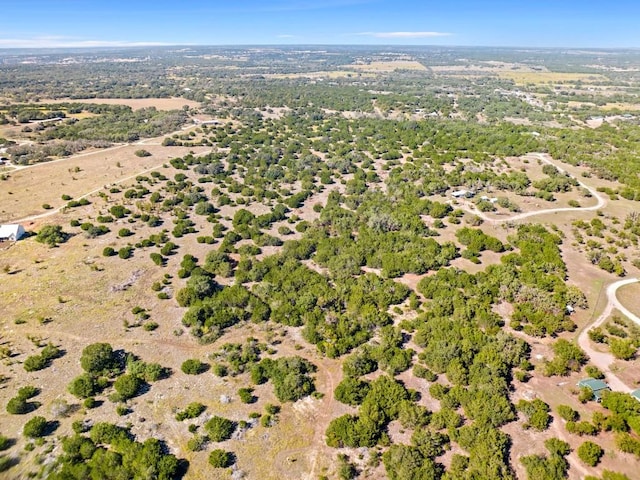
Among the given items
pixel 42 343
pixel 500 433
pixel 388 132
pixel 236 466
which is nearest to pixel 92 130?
pixel 388 132

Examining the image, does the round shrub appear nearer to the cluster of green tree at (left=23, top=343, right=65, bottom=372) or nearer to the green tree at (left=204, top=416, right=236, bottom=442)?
the green tree at (left=204, top=416, right=236, bottom=442)

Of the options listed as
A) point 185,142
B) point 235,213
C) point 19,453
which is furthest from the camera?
point 185,142

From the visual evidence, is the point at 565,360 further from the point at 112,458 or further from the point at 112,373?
the point at 112,373

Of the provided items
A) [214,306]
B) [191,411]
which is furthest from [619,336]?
[214,306]

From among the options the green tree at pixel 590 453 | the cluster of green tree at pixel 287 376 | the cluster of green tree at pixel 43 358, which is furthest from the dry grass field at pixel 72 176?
the green tree at pixel 590 453

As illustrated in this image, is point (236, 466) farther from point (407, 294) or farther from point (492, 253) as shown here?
point (492, 253)

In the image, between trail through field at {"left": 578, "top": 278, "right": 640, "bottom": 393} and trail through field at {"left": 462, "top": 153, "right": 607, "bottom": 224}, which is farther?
trail through field at {"left": 462, "top": 153, "right": 607, "bottom": 224}

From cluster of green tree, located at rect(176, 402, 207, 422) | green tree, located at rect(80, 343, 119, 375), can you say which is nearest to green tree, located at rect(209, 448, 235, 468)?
cluster of green tree, located at rect(176, 402, 207, 422)
